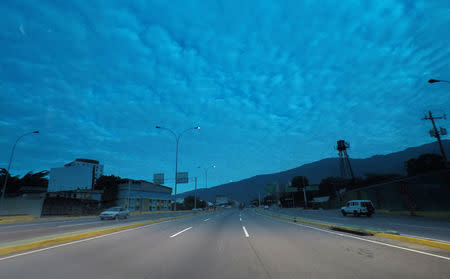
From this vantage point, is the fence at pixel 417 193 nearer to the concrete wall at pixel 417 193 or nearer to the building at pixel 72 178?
the concrete wall at pixel 417 193

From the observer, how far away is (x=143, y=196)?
84.2 metres

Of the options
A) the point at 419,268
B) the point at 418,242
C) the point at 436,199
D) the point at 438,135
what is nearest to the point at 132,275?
the point at 419,268

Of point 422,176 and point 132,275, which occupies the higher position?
point 422,176

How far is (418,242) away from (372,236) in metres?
2.26

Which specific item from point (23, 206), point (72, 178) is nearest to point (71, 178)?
point (72, 178)

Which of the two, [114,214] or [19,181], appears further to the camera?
[19,181]

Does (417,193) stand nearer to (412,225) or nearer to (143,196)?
(412,225)

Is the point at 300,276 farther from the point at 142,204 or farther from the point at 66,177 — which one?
the point at 142,204

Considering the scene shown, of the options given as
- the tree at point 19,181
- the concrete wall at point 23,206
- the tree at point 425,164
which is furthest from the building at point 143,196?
the tree at point 425,164

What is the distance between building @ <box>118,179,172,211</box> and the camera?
251 feet

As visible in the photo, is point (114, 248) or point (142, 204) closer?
point (114, 248)

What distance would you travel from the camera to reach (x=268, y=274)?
15.3ft

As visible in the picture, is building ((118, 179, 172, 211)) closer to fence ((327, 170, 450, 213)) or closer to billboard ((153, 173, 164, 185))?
billboard ((153, 173, 164, 185))

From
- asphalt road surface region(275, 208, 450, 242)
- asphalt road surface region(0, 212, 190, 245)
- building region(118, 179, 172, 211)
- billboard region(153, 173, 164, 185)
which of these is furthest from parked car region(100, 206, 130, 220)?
building region(118, 179, 172, 211)
